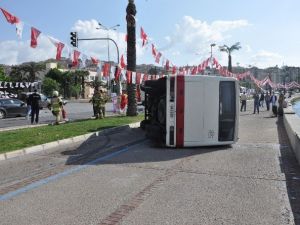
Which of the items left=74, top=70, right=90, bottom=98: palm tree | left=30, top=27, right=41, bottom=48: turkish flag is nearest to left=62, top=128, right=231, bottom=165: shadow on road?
left=30, top=27, right=41, bottom=48: turkish flag

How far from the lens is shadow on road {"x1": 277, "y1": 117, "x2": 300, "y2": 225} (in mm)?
6552

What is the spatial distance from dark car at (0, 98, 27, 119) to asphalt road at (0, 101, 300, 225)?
17396 millimetres

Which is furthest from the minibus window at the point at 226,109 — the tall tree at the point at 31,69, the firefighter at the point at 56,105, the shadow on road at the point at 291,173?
the tall tree at the point at 31,69

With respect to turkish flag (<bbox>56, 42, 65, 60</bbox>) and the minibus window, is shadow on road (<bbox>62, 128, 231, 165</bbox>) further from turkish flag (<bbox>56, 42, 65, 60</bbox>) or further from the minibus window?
turkish flag (<bbox>56, 42, 65, 60</bbox>)

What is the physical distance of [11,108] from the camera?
28625mm

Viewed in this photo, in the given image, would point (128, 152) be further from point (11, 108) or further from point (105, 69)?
point (11, 108)

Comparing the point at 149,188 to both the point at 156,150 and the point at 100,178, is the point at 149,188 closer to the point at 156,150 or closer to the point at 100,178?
the point at 100,178

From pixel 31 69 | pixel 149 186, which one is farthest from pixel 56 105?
pixel 31 69

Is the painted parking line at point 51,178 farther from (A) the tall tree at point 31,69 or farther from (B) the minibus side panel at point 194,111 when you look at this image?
(A) the tall tree at point 31,69

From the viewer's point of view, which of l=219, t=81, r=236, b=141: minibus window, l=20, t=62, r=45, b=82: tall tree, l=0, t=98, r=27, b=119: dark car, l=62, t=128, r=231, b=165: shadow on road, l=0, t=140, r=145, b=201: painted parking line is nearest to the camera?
l=0, t=140, r=145, b=201: painted parking line

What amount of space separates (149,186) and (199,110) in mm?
5099

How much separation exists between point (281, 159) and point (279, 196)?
3820mm

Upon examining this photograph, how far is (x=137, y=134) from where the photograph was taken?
52.3 feet

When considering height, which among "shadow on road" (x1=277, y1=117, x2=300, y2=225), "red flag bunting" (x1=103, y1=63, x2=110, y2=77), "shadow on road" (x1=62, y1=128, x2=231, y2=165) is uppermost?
"red flag bunting" (x1=103, y1=63, x2=110, y2=77)
